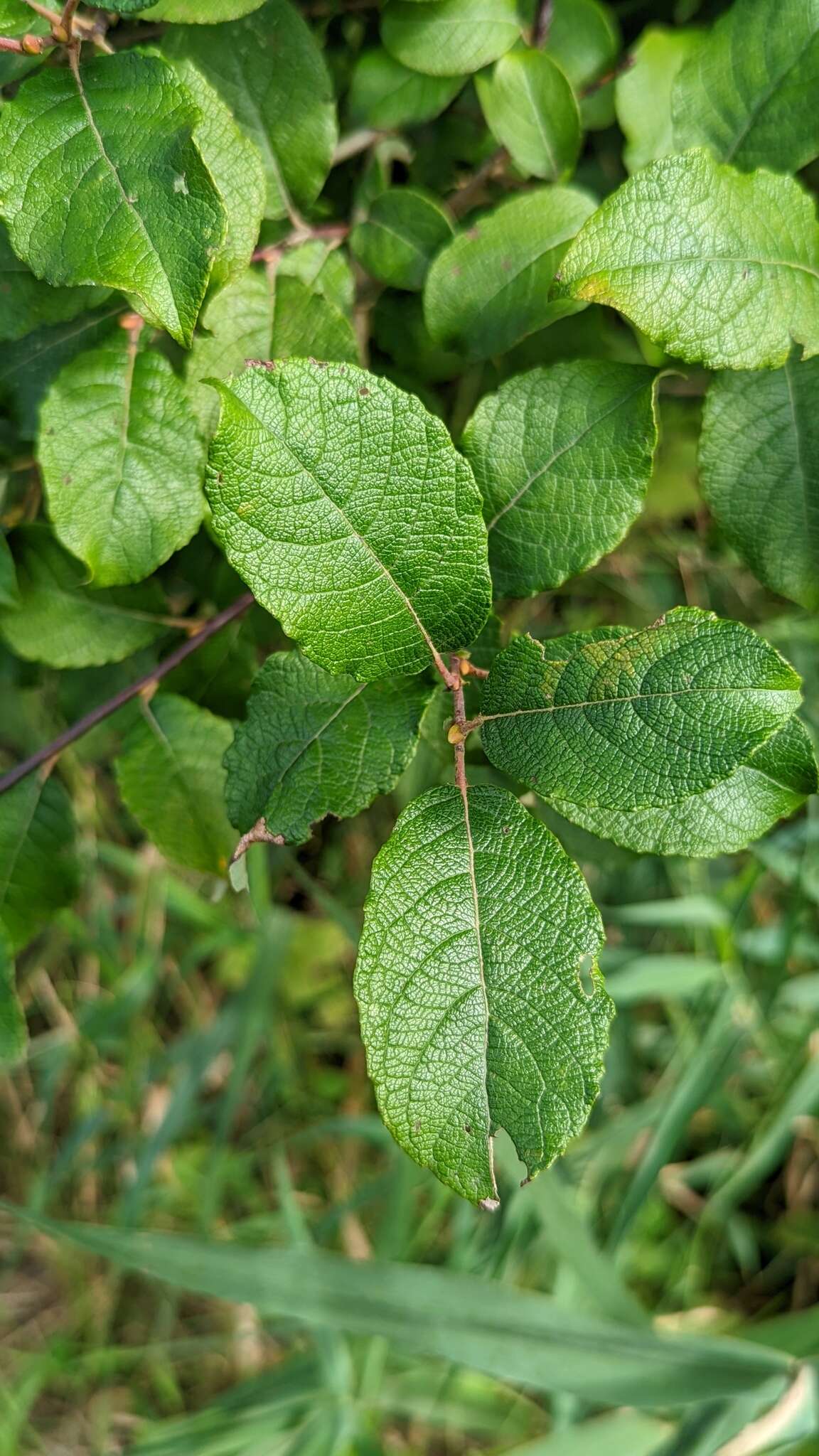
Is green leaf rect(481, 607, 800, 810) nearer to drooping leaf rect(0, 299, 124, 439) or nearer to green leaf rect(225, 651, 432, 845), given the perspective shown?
green leaf rect(225, 651, 432, 845)

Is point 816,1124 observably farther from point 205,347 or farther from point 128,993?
point 205,347

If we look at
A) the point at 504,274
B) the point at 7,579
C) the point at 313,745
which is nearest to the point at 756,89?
the point at 504,274

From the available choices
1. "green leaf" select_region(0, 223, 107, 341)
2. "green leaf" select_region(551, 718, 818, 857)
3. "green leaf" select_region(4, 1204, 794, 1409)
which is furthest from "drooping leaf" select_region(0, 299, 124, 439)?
"green leaf" select_region(4, 1204, 794, 1409)

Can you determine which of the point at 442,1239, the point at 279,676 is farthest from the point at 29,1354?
the point at 279,676

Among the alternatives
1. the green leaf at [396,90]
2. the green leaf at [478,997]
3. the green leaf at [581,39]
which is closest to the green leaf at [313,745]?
the green leaf at [478,997]

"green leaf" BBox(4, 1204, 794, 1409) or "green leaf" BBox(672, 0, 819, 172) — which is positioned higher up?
"green leaf" BBox(672, 0, 819, 172)

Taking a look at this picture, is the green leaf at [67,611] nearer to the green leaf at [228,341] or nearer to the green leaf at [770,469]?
the green leaf at [228,341]

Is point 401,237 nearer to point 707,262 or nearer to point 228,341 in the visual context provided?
point 228,341
